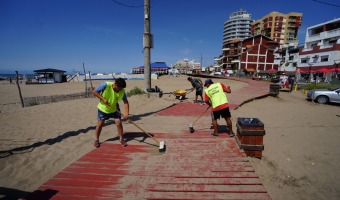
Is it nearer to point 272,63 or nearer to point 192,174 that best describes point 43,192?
point 192,174

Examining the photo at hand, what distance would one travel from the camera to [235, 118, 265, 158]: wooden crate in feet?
13.1

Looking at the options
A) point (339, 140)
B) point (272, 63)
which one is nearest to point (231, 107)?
point (339, 140)

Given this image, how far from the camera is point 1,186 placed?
10.9 feet

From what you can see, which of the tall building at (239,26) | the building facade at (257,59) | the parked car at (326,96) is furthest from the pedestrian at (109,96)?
the tall building at (239,26)

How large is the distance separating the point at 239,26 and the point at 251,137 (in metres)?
110

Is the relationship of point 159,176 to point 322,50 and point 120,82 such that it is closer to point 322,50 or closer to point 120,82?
point 120,82

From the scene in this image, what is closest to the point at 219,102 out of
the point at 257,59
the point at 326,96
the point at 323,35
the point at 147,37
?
the point at 147,37

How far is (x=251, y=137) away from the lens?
408cm

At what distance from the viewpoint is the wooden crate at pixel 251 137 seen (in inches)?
158

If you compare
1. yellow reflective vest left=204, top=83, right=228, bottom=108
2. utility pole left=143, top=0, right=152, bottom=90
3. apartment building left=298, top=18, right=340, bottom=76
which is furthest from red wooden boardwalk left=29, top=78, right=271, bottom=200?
apartment building left=298, top=18, right=340, bottom=76

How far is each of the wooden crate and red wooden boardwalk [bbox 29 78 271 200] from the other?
8.0 inches

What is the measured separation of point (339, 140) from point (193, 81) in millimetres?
6446

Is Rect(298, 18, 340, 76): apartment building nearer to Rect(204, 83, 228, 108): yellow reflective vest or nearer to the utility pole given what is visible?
the utility pole

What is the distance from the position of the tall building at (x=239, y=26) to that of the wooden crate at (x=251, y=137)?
107051mm
